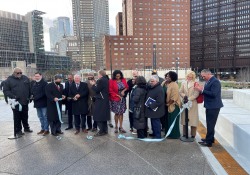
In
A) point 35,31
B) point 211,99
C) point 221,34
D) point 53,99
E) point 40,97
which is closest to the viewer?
point 211,99

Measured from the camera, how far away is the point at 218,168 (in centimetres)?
369

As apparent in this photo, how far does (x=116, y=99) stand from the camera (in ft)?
19.2

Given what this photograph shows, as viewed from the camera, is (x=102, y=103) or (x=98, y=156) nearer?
(x=98, y=156)

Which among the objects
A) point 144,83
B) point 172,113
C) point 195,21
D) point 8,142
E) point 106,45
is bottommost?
point 8,142

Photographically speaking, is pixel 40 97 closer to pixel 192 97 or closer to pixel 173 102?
pixel 173 102

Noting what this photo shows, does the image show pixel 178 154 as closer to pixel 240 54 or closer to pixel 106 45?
pixel 106 45

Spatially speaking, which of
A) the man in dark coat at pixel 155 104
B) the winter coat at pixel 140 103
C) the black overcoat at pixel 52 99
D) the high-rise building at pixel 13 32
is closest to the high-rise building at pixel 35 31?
the high-rise building at pixel 13 32

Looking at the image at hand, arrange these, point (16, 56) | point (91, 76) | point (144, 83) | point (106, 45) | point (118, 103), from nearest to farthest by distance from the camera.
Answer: point (144, 83) < point (118, 103) < point (91, 76) < point (16, 56) < point (106, 45)

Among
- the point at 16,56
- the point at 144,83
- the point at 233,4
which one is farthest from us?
the point at 233,4

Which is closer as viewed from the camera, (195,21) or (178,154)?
(178,154)

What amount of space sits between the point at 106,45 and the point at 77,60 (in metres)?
20.6

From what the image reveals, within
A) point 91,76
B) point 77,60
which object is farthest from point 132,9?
point 91,76

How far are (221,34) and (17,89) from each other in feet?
409

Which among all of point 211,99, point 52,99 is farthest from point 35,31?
point 211,99
